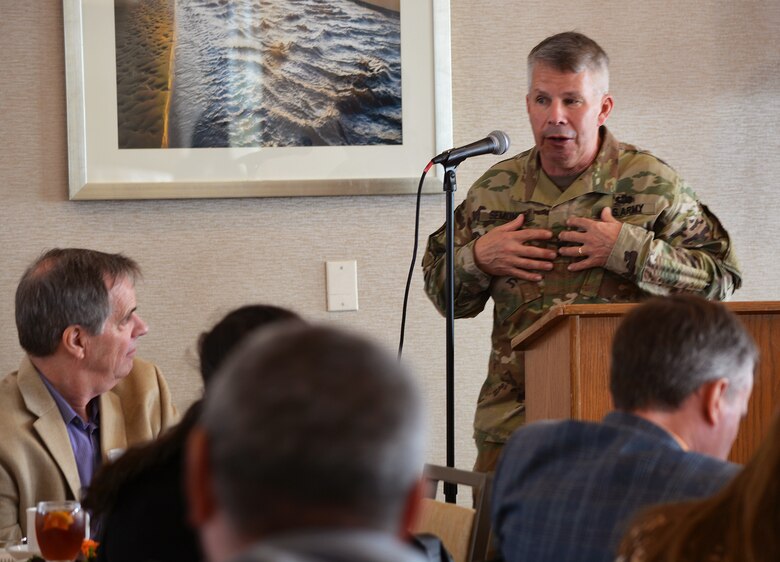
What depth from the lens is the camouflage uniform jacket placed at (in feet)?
8.53

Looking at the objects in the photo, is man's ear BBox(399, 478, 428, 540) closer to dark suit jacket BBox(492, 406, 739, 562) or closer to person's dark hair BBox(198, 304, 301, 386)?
dark suit jacket BBox(492, 406, 739, 562)

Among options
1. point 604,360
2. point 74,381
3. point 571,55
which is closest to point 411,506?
point 604,360

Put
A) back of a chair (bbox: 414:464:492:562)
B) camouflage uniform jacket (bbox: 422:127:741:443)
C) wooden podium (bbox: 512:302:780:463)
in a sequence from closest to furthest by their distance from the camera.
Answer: back of a chair (bbox: 414:464:492:562) < wooden podium (bbox: 512:302:780:463) < camouflage uniform jacket (bbox: 422:127:741:443)

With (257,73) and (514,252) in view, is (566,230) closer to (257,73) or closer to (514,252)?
(514,252)

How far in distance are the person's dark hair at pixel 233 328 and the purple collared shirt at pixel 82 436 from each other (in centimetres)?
110

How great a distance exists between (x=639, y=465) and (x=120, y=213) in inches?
92.7

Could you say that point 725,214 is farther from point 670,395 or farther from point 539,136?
point 670,395

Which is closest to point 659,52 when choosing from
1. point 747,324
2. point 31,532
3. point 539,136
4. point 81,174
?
point 539,136

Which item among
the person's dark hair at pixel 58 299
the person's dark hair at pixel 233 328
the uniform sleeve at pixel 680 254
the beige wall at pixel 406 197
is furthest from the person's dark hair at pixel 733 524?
the beige wall at pixel 406 197

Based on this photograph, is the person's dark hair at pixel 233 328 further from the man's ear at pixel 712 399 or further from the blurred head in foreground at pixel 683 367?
the man's ear at pixel 712 399

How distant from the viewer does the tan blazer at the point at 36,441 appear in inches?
97.0

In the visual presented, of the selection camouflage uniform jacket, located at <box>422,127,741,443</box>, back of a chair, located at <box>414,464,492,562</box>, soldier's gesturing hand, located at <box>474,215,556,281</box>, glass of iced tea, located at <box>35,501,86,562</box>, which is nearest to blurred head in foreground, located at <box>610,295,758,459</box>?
back of a chair, located at <box>414,464,492,562</box>

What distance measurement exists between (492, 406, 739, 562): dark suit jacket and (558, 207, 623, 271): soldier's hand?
1148 mm

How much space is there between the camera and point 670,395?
1488 mm
